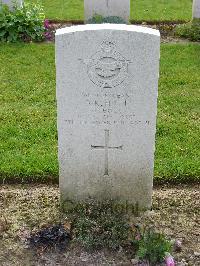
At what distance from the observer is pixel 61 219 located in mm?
5145

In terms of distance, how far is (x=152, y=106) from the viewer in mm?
4805

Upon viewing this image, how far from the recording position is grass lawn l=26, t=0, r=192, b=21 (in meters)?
12.3

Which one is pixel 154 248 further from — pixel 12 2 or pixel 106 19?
pixel 12 2

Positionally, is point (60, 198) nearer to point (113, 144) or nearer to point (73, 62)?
point (113, 144)

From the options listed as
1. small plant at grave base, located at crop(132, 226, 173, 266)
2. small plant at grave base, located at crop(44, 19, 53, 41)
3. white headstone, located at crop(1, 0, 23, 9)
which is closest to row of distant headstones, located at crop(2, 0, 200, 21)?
small plant at grave base, located at crop(44, 19, 53, 41)

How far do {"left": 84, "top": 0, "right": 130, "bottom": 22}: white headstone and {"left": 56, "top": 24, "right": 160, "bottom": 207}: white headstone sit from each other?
6570 millimetres

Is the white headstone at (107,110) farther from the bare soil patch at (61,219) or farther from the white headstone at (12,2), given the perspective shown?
the white headstone at (12,2)

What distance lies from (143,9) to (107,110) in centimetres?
877

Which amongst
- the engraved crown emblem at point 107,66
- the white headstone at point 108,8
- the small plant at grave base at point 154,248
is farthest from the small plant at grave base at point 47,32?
the small plant at grave base at point 154,248

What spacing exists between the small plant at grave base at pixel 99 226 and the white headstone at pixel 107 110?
0.15m

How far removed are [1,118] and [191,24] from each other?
17.2 ft

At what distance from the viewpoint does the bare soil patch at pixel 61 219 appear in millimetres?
4652

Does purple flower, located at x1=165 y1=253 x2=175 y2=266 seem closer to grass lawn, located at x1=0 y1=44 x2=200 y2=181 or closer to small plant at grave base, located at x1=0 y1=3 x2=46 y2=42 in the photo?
grass lawn, located at x1=0 y1=44 x2=200 y2=181

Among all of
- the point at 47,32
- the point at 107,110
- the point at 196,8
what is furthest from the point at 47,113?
the point at 196,8
